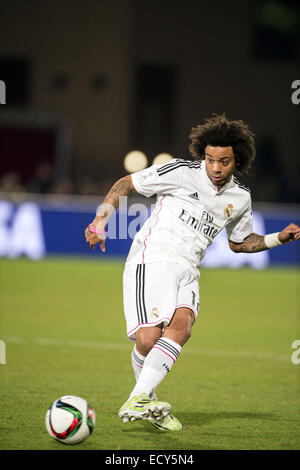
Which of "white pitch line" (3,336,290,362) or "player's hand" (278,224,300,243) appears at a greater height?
"player's hand" (278,224,300,243)

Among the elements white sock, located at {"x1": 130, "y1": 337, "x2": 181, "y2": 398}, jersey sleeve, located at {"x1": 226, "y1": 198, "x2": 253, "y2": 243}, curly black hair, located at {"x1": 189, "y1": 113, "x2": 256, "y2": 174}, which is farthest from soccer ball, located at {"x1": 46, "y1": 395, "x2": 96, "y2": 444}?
curly black hair, located at {"x1": 189, "y1": 113, "x2": 256, "y2": 174}

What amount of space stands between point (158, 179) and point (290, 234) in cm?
107

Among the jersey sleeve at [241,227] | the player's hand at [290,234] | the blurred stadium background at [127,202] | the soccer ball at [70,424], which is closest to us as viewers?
the soccer ball at [70,424]

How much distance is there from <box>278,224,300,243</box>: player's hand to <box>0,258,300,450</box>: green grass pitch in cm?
136

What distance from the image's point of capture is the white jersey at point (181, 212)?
5.91 m

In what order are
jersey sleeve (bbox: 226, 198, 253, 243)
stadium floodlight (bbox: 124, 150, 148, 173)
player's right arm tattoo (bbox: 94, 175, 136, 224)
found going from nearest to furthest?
1. player's right arm tattoo (bbox: 94, 175, 136, 224)
2. jersey sleeve (bbox: 226, 198, 253, 243)
3. stadium floodlight (bbox: 124, 150, 148, 173)

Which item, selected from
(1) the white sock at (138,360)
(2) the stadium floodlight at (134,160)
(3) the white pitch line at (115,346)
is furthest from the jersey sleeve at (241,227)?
(2) the stadium floodlight at (134,160)

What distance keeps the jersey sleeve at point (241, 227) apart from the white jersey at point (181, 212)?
0.71 ft

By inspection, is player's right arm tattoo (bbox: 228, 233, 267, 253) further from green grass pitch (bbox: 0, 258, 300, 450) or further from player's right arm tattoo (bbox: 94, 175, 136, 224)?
green grass pitch (bbox: 0, 258, 300, 450)

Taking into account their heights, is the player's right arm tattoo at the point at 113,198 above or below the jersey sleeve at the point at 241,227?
above

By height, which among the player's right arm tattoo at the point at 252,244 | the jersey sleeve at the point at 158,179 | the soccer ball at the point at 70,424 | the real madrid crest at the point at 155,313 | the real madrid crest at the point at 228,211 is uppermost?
the jersey sleeve at the point at 158,179

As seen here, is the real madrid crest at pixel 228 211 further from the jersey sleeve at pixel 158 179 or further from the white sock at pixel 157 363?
the white sock at pixel 157 363

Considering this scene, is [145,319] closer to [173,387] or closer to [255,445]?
[255,445]

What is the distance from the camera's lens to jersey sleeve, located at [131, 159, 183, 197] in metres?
5.93
